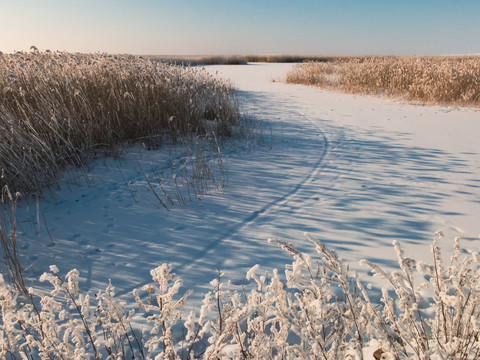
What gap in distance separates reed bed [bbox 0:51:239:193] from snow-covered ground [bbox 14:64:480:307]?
354 millimetres

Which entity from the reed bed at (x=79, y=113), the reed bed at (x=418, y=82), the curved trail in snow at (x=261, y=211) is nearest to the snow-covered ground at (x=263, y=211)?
the curved trail in snow at (x=261, y=211)

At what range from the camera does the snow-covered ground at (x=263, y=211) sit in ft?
8.18

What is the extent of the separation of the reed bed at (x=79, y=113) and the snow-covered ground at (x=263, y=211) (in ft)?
1.16

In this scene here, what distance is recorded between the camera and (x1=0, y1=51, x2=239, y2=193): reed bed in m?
3.70

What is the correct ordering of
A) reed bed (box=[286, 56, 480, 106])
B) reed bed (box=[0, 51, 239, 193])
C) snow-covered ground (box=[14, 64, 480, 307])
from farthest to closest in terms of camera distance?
reed bed (box=[286, 56, 480, 106])
reed bed (box=[0, 51, 239, 193])
snow-covered ground (box=[14, 64, 480, 307])

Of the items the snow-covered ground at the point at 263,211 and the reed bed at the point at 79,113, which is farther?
the reed bed at the point at 79,113

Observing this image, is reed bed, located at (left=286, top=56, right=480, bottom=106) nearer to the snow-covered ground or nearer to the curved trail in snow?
the snow-covered ground

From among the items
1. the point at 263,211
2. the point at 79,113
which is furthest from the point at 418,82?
the point at 79,113

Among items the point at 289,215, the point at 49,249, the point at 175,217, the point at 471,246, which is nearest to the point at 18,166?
the point at 49,249

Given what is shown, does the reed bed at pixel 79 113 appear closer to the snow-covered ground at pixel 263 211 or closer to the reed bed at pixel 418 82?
the snow-covered ground at pixel 263 211

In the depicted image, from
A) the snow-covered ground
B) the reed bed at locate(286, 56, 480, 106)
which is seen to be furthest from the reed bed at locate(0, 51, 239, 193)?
the reed bed at locate(286, 56, 480, 106)

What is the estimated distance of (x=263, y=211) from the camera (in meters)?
3.26

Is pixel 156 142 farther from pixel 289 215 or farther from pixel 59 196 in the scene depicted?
pixel 289 215

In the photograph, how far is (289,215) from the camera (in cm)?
314
